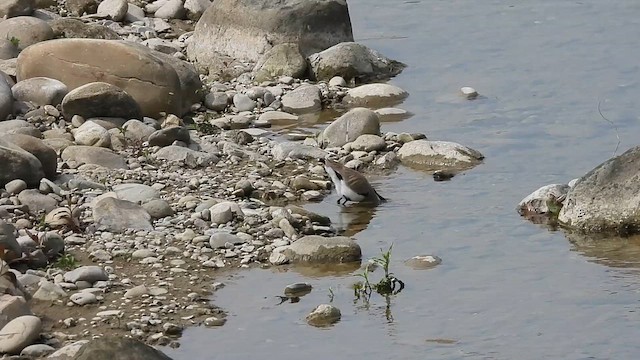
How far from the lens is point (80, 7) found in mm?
18750

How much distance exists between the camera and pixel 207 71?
17.1 metres

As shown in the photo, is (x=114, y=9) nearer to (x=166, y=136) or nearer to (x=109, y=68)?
(x=109, y=68)

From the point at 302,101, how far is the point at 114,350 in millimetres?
8621

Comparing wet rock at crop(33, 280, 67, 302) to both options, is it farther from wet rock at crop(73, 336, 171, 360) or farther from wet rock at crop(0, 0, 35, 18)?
wet rock at crop(0, 0, 35, 18)

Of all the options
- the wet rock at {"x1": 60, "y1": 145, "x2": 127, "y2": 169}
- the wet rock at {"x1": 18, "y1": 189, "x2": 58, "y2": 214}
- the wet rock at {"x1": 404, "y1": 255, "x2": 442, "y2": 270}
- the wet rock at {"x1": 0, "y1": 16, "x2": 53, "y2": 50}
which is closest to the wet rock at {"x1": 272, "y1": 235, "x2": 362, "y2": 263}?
the wet rock at {"x1": 404, "y1": 255, "x2": 442, "y2": 270}

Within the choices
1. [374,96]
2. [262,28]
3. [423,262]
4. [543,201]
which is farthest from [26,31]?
[423,262]

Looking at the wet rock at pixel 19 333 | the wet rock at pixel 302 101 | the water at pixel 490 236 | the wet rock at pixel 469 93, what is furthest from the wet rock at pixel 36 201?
the wet rock at pixel 469 93

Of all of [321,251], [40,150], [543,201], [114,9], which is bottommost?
[543,201]

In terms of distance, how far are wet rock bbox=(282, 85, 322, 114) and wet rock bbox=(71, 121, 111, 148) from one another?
304 centimetres

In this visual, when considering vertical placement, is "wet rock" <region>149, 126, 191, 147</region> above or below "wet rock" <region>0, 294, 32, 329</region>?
below

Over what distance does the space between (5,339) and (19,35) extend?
27.5 feet

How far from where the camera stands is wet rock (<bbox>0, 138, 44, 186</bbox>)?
10891 mm

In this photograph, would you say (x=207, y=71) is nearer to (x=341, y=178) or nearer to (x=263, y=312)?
(x=341, y=178)

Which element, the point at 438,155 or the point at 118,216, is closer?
the point at 118,216
